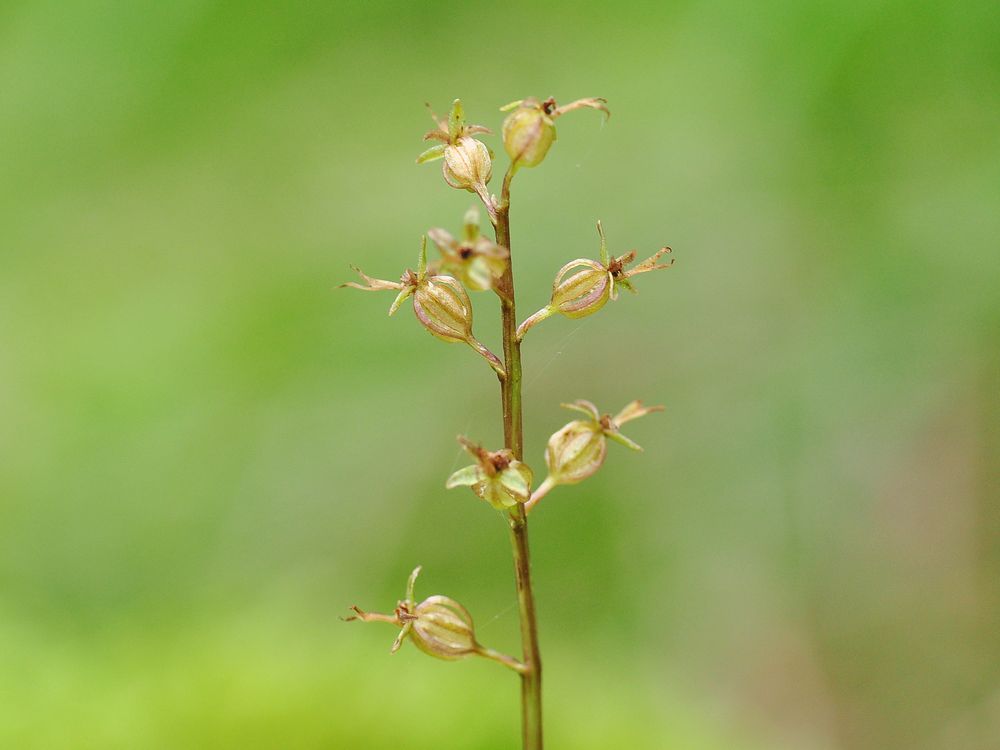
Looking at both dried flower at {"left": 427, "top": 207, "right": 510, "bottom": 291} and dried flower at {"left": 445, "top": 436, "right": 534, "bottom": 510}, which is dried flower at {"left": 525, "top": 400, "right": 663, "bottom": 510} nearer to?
dried flower at {"left": 445, "top": 436, "right": 534, "bottom": 510}

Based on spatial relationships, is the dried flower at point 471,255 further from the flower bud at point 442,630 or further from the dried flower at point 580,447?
the flower bud at point 442,630

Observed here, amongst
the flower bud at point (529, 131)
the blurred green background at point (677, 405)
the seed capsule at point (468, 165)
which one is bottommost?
the blurred green background at point (677, 405)

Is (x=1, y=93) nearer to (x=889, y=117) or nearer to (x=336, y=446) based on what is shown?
(x=336, y=446)

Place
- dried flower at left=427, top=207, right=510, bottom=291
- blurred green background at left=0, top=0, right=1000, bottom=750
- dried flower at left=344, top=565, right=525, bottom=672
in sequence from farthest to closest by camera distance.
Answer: blurred green background at left=0, top=0, right=1000, bottom=750 → dried flower at left=344, top=565, right=525, bottom=672 → dried flower at left=427, top=207, right=510, bottom=291

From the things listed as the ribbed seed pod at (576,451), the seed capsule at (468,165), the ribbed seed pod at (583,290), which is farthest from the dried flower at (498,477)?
the seed capsule at (468,165)

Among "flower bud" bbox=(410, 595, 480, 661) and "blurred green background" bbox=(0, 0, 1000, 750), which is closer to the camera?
"flower bud" bbox=(410, 595, 480, 661)

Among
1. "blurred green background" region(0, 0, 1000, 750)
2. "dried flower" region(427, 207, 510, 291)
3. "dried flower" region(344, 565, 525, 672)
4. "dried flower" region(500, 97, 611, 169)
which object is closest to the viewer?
"dried flower" region(427, 207, 510, 291)

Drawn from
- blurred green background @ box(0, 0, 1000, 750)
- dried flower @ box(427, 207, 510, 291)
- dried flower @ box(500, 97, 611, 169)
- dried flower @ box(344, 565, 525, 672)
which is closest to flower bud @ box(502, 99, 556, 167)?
dried flower @ box(500, 97, 611, 169)
